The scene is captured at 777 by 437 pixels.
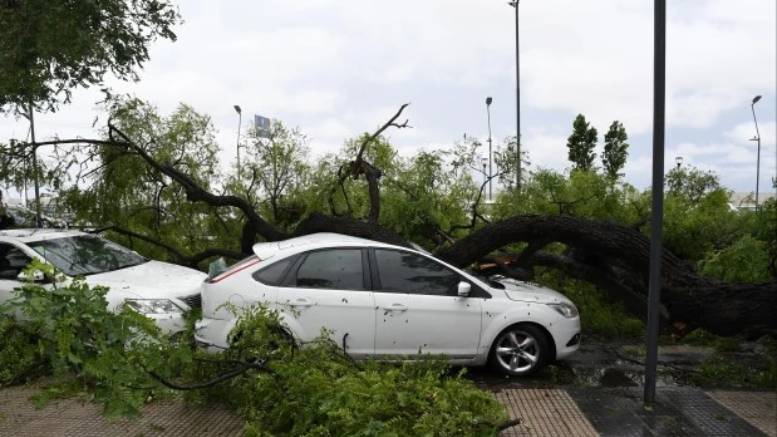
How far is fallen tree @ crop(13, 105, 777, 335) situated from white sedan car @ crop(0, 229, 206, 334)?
5.00 feet

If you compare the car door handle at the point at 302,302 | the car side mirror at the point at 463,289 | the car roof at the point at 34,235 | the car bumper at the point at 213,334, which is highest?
the car roof at the point at 34,235

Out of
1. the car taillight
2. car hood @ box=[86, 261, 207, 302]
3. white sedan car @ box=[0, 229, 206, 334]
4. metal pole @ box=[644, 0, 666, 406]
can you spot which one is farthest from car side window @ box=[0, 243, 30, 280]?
metal pole @ box=[644, 0, 666, 406]

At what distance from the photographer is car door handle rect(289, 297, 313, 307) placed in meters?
6.16

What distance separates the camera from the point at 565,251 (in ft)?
29.7

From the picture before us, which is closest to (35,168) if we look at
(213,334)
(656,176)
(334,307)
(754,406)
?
(213,334)

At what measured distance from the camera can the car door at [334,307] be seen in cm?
615

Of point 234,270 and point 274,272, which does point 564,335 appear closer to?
point 274,272

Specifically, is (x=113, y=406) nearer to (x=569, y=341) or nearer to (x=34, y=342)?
(x=34, y=342)

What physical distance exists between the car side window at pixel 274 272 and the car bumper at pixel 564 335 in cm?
280

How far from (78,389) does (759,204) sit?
831cm

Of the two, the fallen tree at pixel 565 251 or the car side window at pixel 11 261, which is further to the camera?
the car side window at pixel 11 261

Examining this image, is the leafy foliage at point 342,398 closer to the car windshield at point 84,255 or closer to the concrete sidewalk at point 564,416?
the concrete sidewalk at point 564,416

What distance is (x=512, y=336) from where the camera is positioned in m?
6.39

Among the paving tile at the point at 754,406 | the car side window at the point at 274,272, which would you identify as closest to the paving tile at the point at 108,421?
the car side window at the point at 274,272
